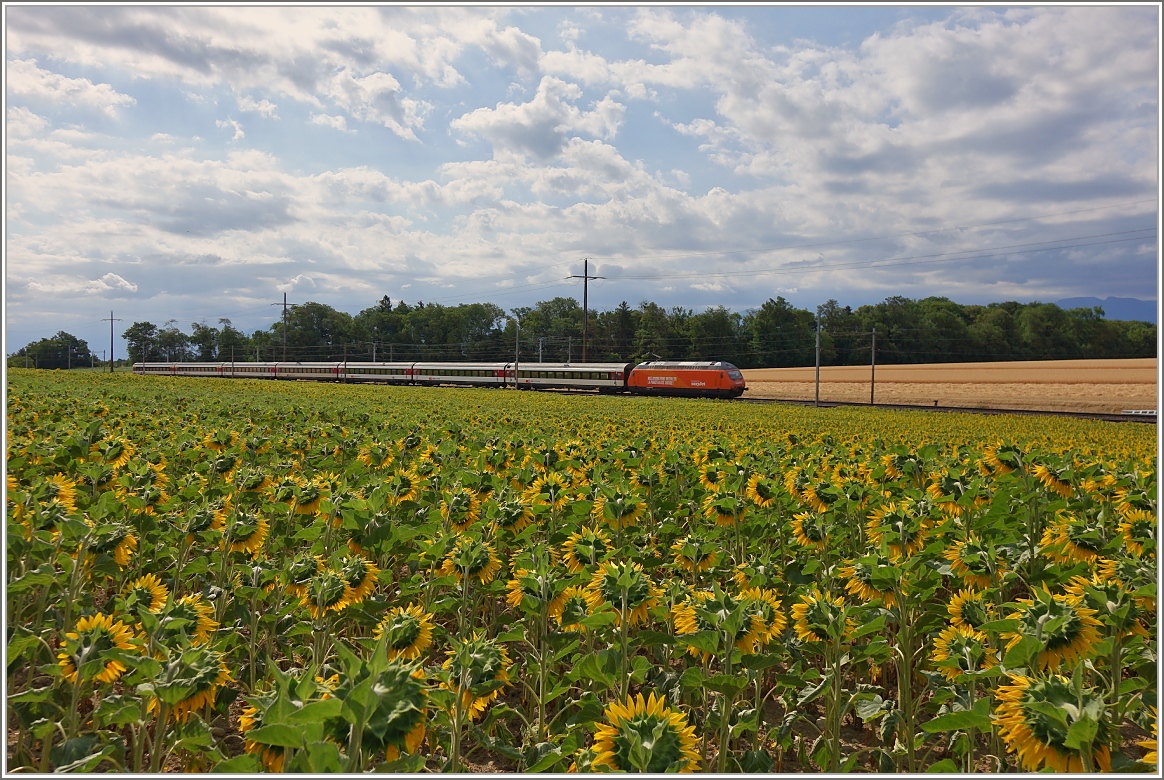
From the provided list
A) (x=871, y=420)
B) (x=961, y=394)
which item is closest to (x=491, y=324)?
(x=961, y=394)

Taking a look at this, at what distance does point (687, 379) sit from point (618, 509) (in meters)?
42.8

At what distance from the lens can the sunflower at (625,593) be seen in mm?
2958

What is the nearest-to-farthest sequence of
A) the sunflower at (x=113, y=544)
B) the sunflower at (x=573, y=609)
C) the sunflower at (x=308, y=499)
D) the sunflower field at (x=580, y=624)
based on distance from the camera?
the sunflower field at (x=580, y=624)
the sunflower at (x=573, y=609)
the sunflower at (x=113, y=544)
the sunflower at (x=308, y=499)

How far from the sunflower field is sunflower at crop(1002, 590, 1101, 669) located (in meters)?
0.01

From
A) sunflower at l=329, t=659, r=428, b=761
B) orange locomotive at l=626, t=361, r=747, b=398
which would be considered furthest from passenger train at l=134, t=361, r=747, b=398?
sunflower at l=329, t=659, r=428, b=761

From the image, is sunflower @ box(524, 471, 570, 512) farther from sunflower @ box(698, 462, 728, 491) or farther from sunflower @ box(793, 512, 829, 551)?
sunflower @ box(793, 512, 829, 551)

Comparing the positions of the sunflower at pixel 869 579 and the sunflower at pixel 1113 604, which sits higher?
the sunflower at pixel 1113 604

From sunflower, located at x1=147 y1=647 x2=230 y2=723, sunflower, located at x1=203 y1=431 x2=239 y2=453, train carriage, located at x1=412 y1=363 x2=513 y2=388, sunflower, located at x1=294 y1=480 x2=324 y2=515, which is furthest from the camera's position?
train carriage, located at x1=412 y1=363 x2=513 y2=388

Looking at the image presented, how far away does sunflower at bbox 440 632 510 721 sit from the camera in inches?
93.6

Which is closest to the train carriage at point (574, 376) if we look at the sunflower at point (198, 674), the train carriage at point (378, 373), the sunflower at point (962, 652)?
the train carriage at point (378, 373)

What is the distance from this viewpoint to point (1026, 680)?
1.99 meters

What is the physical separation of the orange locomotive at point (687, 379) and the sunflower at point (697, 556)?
4132 cm

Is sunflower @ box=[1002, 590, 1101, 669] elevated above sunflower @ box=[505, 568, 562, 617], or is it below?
above

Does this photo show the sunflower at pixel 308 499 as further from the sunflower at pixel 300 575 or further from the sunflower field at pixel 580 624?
the sunflower at pixel 300 575
